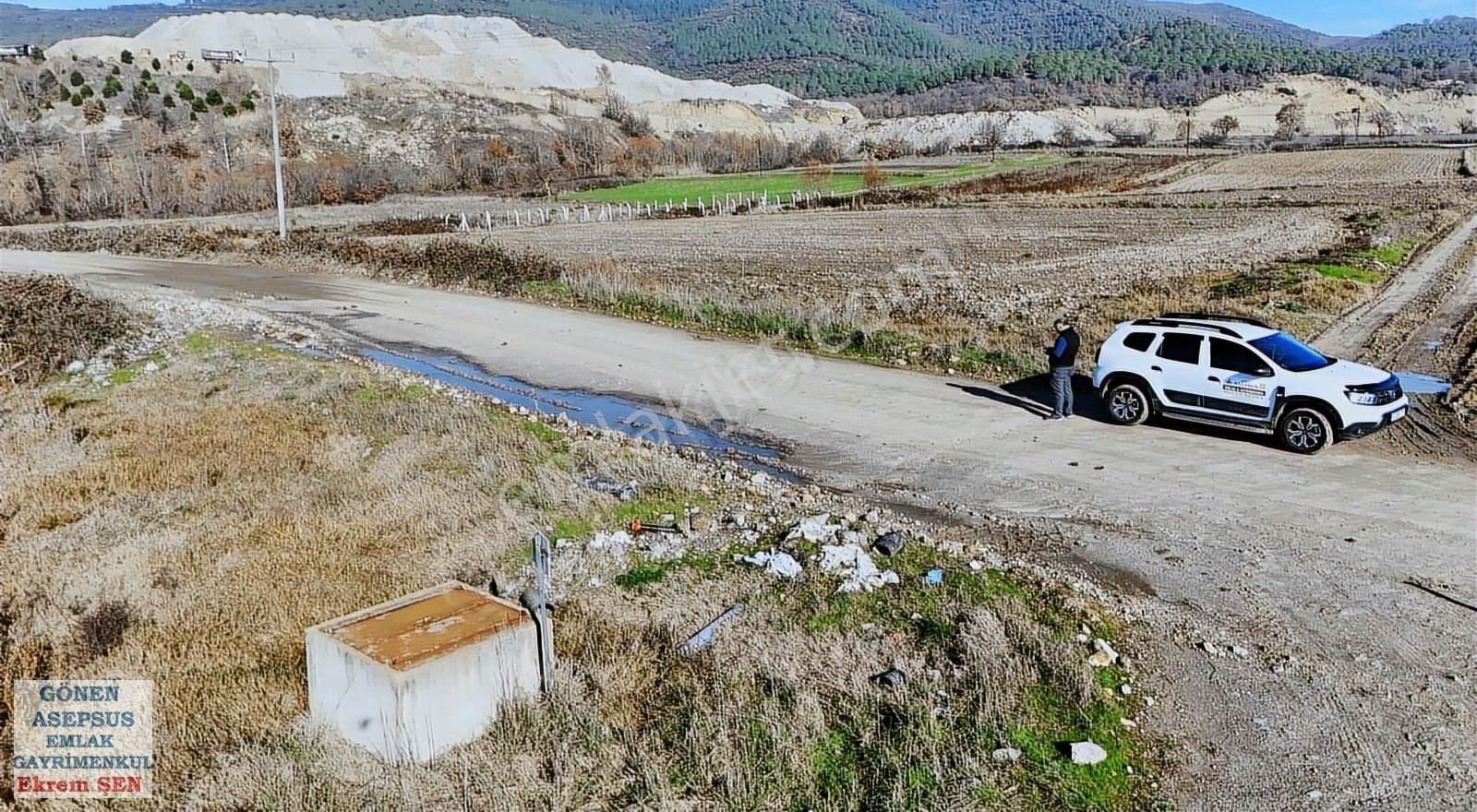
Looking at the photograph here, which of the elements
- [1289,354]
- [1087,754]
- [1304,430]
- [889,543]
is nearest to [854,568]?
[889,543]

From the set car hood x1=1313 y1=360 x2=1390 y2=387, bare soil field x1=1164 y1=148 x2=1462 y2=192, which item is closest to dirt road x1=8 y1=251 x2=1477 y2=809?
car hood x1=1313 y1=360 x2=1390 y2=387

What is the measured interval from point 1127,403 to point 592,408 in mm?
8695

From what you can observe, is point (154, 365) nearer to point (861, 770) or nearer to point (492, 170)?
point (861, 770)

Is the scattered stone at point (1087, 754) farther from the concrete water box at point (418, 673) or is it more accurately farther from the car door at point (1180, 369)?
the car door at point (1180, 369)

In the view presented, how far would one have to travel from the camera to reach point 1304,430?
46.9 ft

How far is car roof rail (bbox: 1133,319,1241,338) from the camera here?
1533 centimetres

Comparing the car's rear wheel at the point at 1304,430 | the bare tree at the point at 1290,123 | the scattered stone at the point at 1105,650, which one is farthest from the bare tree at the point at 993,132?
the scattered stone at the point at 1105,650

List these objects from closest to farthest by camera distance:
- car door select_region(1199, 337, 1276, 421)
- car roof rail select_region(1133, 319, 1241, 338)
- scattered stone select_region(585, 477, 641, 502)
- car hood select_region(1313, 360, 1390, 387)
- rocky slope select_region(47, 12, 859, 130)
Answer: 1. scattered stone select_region(585, 477, 641, 502)
2. car hood select_region(1313, 360, 1390, 387)
3. car door select_region(1199, 337, 1276, 421)
4. car roof rail select_region(1133, 319, 1241, 338)
5. rocky slope select_region(47, 12, 859, 130)

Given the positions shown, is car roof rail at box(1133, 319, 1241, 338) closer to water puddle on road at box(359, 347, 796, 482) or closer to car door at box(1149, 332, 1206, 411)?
car door at box(1149, 332, 1206, 411)

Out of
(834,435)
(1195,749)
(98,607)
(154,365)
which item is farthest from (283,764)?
(154,365)

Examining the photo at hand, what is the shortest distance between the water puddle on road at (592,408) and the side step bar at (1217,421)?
5694 millimetres

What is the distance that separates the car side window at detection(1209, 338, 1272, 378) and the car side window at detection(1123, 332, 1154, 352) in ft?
2.88

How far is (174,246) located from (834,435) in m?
40.3

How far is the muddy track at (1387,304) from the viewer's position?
21734 millimetres
